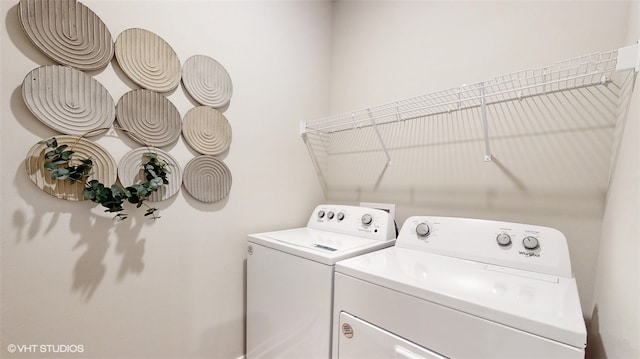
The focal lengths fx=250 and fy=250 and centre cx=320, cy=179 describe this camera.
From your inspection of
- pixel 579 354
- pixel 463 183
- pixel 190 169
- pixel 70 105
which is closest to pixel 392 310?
pixel 579 354

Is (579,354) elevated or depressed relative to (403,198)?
depressed

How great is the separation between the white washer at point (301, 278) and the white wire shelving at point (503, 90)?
51 cm

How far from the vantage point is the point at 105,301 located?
1033mm

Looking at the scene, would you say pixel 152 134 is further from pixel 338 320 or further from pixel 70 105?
pixel 338 320

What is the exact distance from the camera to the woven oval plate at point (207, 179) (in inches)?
48.4

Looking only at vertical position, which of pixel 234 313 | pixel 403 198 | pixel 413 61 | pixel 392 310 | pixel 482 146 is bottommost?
pixel 234 313

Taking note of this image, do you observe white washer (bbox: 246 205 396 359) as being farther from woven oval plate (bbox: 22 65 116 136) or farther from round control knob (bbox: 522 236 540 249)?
woven oval plate (bbox: 22 65 116 136)

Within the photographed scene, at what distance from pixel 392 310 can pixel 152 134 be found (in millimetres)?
1194

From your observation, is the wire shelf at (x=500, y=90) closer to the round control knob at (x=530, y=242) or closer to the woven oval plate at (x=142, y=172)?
the round control knob at (x=530, y=242)

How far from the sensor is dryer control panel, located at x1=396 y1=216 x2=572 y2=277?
913 mm

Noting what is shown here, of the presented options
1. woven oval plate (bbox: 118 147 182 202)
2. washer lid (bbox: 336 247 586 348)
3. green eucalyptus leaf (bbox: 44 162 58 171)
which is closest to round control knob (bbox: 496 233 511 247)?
washer lid (bbox: 336 247 586 348)

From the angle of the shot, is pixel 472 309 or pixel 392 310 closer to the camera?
pixel 472 309

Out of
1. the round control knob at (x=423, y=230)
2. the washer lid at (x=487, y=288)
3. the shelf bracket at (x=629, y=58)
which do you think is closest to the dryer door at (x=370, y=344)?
the washer lid at (x=487, y=288)

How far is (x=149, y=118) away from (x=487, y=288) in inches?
56.4
